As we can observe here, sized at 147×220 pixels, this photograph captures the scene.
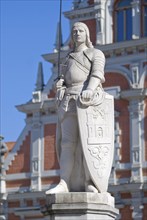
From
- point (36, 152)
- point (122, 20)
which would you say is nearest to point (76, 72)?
point (122, 20)

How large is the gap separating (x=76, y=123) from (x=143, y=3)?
52.1 feet

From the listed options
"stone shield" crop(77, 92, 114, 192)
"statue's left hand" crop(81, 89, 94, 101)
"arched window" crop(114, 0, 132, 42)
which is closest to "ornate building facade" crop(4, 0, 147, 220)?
"arched window" crop(114, 0, 132, 42)

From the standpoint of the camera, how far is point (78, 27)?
8023 millimetres

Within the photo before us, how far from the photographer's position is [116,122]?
22.3 m

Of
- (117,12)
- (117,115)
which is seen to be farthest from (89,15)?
(117,115)

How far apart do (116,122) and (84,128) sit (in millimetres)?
14804

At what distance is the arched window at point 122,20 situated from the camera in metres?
23.0

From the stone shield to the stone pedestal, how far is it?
8.2 inches

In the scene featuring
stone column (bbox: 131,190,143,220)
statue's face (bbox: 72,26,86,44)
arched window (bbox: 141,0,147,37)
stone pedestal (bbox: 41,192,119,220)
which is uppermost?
arched window (bbox: 141,0,147,37)

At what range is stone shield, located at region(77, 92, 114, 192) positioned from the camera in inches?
296

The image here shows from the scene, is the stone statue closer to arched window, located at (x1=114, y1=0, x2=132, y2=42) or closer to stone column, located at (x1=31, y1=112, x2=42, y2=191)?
arched window, located at (x1=114, y1=0, x2=132, y2=42)

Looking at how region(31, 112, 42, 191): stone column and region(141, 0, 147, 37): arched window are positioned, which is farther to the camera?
region(31, 112, 42, 191): stone column

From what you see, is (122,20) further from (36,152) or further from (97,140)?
(97,140)

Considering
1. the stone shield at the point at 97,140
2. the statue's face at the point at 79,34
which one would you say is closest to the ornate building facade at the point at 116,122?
the statue's face at the point at 79,34
